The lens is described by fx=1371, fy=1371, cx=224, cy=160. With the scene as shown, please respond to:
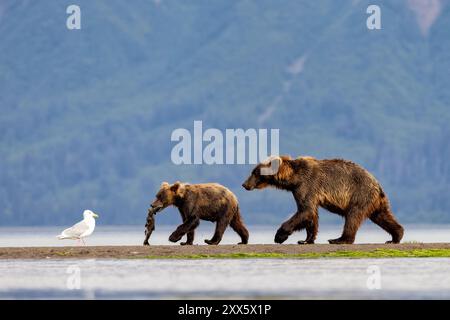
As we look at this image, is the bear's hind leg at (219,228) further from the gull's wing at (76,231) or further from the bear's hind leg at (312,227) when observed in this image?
the gull's wing at (76,231)

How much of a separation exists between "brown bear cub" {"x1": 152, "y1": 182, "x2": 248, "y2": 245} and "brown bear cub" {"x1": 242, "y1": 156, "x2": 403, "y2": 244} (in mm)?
701

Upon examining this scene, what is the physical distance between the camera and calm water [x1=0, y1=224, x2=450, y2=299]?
20.8m

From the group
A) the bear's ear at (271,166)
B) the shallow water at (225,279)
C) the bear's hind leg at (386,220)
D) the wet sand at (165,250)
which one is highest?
the bear's ear at (271,166)

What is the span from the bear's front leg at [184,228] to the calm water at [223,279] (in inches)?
107

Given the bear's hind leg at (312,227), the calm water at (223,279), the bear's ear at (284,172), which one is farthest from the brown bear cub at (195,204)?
the calm water at (223,279)

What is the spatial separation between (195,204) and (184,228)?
1.93ft

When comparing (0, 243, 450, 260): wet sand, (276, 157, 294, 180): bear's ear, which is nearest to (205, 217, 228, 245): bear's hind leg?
(0, 243, 450, 260): wet sand

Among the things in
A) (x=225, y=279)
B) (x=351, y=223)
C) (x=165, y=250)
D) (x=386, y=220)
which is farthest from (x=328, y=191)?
(x=225, y=279)

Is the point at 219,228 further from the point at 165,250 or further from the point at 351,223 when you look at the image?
the point at 351,223

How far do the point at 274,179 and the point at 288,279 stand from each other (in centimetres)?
774

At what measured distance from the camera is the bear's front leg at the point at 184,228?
1188 inches

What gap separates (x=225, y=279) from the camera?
23375 mm

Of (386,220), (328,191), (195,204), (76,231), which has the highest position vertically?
(328,191)
